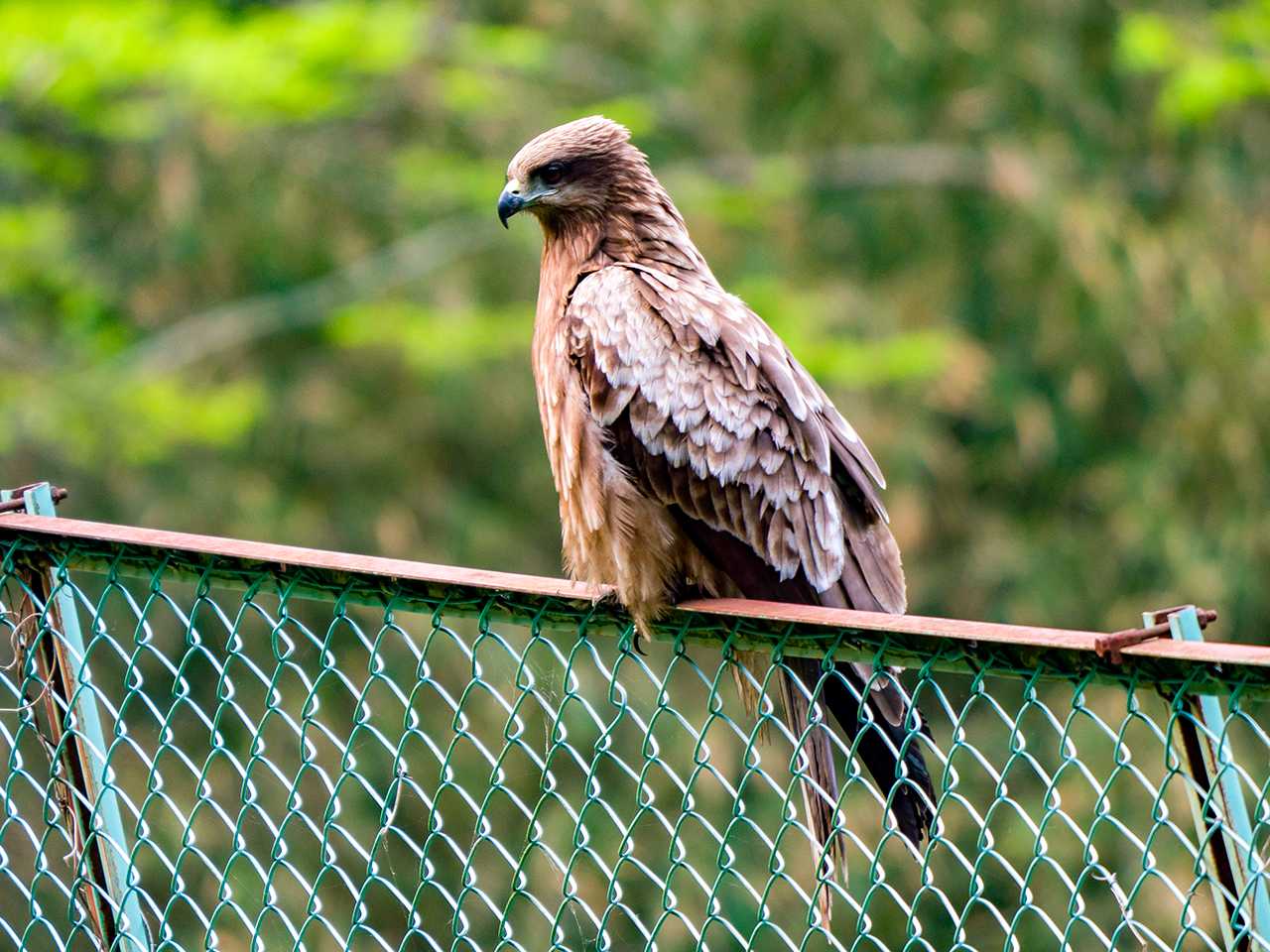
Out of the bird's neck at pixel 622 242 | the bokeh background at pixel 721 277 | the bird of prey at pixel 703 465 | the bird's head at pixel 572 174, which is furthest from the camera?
the bokeh background at pixel 721 277

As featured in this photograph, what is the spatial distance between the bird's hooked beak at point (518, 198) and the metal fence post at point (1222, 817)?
9.09 ft

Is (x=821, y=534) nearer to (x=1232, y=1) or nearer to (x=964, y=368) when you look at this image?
(x=964, y=368)

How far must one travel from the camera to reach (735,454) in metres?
4.05

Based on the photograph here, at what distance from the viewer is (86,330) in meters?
12.2

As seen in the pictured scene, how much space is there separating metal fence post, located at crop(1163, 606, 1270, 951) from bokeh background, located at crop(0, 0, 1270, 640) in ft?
28.4

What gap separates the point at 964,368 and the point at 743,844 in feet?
11.4

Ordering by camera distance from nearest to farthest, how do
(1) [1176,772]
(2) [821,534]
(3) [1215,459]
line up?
(1) [1176,772] < (2) [821,534] < (3) [1215,459]

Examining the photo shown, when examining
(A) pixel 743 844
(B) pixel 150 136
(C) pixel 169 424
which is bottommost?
(A) pixel 743 844

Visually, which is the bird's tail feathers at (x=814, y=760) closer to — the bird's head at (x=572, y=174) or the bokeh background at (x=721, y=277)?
the bird's head at (x=572, y=174)

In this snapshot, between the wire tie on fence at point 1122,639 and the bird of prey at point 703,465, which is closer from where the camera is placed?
the wire tie on fence at point 1122,639

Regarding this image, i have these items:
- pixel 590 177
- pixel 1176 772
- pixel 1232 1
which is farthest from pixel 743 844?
pixel 1176 772

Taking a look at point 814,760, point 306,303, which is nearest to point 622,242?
point 814,760

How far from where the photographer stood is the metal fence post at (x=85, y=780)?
10.5 feet

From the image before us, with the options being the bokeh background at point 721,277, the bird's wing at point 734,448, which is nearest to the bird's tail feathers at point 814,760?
the bird's wing at point 734,448
